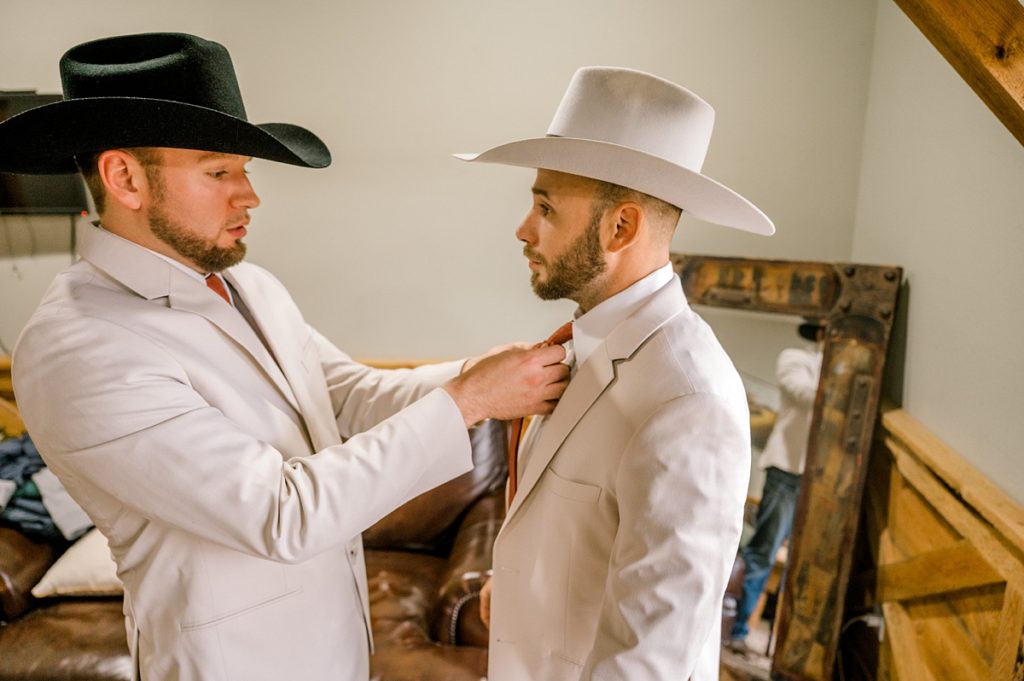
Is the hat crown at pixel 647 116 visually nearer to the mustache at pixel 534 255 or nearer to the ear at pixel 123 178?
the mustache at pixel 534 255

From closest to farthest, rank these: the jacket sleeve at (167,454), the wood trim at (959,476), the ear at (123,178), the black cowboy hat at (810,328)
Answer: the jacket sleeve at (167,454) < the ear at (123,178) < the wood trim at (959,476) < the black cowboy hat at (810,328)

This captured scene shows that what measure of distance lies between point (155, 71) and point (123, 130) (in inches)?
5.2

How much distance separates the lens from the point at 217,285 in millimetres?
1508

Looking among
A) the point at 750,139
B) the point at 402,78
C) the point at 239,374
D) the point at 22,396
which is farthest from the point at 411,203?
the point at 22,396

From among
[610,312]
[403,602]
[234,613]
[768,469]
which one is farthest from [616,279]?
[403,602]

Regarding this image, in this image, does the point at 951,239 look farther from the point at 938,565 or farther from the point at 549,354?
the point at 549,354

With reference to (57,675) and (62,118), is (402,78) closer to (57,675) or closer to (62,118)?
(62,118)

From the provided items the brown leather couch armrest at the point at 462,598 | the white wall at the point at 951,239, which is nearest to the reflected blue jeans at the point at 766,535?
the white wall at the point at 951,239

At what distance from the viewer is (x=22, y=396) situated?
4.00 feet

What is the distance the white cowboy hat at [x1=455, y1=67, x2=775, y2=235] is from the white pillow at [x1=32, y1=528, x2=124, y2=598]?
234 centimetres

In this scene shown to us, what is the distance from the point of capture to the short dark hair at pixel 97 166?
1.27 meters

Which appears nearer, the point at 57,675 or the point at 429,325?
the point at 57,675

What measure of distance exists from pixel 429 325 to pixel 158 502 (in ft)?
6.81

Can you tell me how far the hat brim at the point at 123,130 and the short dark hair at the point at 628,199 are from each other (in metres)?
0.60
